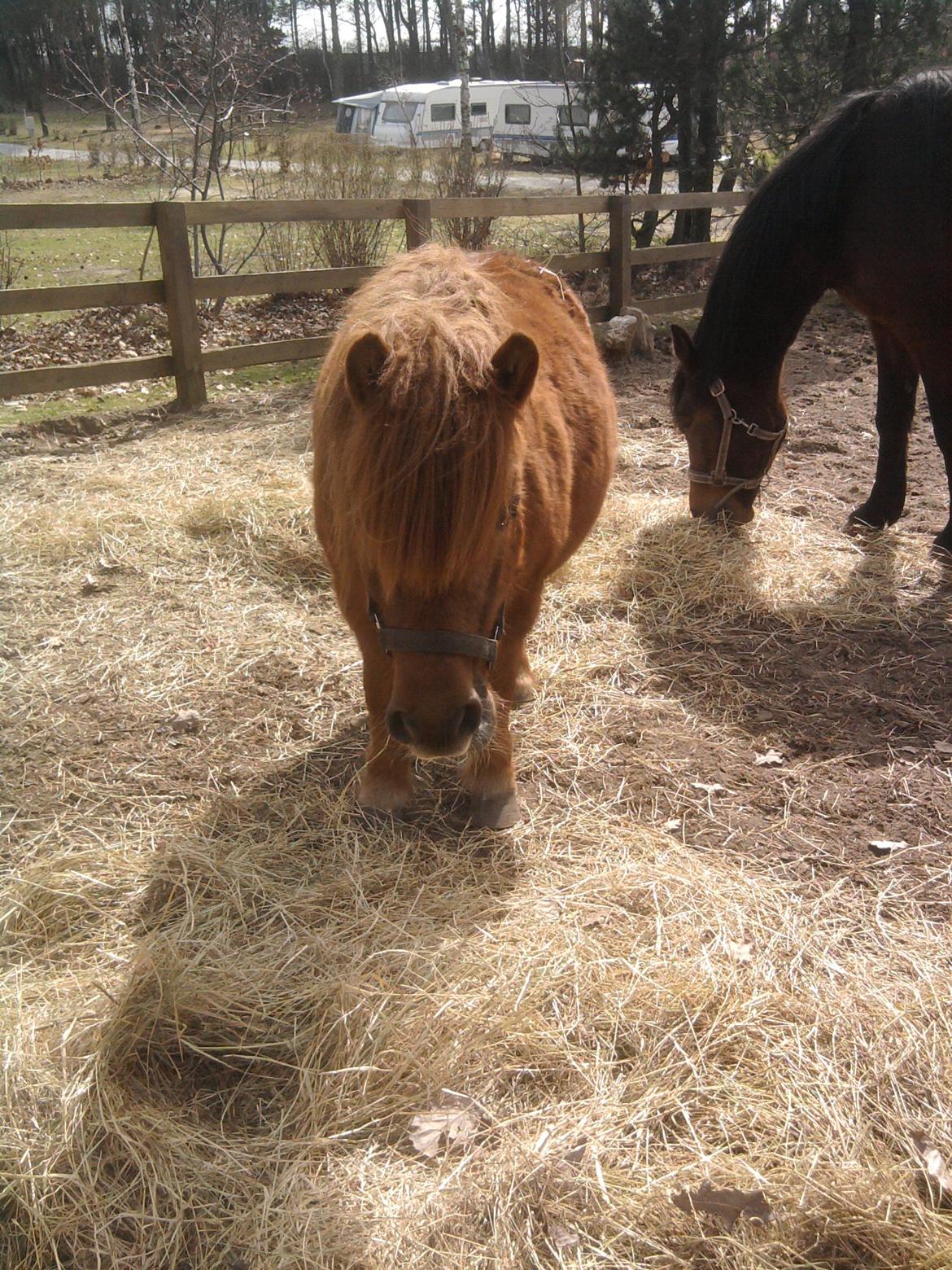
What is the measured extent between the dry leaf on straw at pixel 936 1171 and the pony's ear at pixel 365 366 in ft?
6.56

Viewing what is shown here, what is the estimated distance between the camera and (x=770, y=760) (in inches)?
127

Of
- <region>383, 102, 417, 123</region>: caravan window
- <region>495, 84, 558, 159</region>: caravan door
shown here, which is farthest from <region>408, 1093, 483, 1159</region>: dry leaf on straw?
<region>383, 102, 417, 123</region>: caravan window

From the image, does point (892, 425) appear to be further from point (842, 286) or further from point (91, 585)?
point (91, 585)

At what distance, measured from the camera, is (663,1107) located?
1.86m

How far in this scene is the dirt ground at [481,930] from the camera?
1.67 metres

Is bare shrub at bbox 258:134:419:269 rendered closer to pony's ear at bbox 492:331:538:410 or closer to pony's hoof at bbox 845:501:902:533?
pony's hoof at bbox 845:501:902:533

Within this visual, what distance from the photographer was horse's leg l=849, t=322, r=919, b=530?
4.92 metres

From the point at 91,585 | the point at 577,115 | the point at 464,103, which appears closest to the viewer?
the point at 91,585

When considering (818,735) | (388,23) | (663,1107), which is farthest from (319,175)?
(388,23)

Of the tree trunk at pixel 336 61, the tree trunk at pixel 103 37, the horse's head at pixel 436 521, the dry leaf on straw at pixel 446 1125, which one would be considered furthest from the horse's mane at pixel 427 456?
the tree trunk at pixel 336 61

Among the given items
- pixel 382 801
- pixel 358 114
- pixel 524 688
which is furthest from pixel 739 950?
pixel 358 114

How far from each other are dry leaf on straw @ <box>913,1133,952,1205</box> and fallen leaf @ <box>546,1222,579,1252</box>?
2.43 feet

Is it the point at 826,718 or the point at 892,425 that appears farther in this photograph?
the point at 892,425

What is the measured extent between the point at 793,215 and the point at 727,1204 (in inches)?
179
